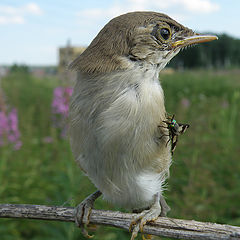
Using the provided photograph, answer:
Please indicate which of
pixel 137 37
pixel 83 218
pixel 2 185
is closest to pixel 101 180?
pixel 83 218

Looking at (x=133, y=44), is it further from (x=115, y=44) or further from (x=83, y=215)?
(x=83, y=215)

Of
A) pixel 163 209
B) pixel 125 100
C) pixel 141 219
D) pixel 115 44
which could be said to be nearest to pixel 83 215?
pixel 141 219

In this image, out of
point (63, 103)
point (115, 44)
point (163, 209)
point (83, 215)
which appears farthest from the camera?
point (63, 103)

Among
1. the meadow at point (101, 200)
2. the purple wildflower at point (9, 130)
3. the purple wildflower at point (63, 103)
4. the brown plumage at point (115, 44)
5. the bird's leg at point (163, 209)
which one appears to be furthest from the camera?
the purple wildflower at point (9, 130)

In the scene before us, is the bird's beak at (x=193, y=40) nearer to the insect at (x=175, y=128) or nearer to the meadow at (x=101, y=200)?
the insect at (x=175, y=128)

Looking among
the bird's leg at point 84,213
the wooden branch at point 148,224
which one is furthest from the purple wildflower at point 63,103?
the wooden branch at point 148,224
